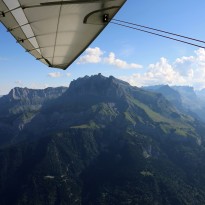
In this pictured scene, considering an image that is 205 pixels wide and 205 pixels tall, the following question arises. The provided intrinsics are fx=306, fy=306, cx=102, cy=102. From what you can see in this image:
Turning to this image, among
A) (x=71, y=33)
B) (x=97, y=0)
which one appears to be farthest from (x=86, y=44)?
(x=97, y=0)

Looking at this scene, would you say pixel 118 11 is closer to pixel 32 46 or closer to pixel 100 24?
pixel 100 24

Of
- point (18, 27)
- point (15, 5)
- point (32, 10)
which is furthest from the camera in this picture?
point (18, 27)

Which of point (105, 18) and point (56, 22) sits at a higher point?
point (56, 22)

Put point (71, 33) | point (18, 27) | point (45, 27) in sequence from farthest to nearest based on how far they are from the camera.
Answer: point (71, 33)
point (45, 27)
point (18, 27)

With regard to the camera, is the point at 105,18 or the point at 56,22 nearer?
the point at 105,18

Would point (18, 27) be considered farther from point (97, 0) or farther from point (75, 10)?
point (97, 0)

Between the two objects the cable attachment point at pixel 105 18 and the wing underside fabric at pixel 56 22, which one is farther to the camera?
the cable attachment point at pixel 105 18

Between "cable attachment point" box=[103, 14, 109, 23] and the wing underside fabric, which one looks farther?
"cable attachment point" box=[103, 14, 109, 23]

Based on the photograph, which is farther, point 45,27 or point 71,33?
point 71,33
